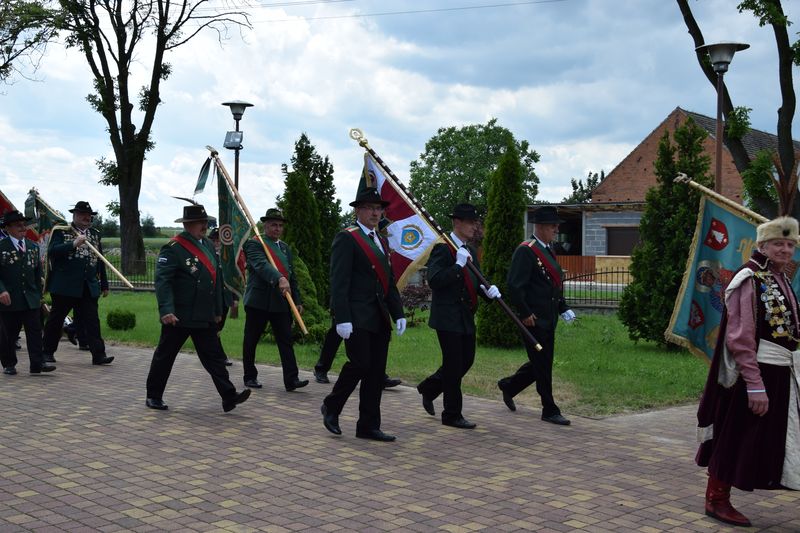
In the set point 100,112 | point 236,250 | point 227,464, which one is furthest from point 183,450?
point 100,112

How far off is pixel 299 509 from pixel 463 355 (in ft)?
10.0

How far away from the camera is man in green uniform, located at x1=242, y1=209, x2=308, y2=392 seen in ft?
31.9

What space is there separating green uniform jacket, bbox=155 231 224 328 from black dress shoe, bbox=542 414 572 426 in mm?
3205

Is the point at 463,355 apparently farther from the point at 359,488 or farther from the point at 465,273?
the point at 359,488

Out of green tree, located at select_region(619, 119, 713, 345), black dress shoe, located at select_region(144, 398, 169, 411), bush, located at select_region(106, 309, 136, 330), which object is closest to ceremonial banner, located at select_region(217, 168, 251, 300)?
black dress shoe, located at select_region(144, 398, 169, 411)

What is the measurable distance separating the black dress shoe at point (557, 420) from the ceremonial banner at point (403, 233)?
1.81m

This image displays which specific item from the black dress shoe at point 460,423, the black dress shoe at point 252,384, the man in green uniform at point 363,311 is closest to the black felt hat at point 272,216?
the black dress shoe at point 252,384

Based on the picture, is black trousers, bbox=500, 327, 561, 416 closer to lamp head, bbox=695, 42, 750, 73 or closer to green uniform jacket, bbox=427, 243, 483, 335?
green uniform jacket, bbox=427, 243, 483, 335

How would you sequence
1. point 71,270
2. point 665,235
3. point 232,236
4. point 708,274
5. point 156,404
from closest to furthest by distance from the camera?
1. point 708,274
2. point 156,404
3. point 232,236
4. point 71,270
5. point 665,235

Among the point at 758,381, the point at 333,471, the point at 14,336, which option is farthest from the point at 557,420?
the point at 14,336

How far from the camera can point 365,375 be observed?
746cm

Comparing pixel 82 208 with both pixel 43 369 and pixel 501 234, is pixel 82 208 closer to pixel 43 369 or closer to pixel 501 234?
pixel 43 369

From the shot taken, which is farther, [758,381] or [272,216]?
[272,216]

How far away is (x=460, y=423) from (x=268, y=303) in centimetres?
288
